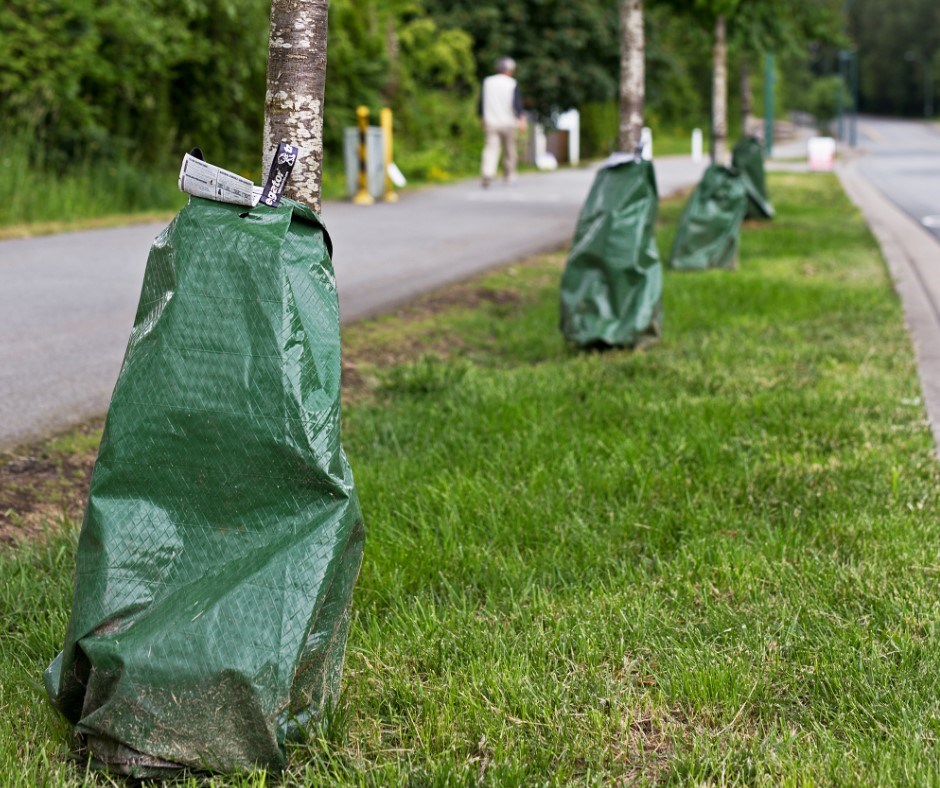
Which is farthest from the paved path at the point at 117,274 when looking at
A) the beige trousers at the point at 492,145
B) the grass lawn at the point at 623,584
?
the beige trousers at the point at 492,145

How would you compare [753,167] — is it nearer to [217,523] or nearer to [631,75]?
[631,75]

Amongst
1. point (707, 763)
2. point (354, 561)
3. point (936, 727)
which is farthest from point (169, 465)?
point (936, 727)

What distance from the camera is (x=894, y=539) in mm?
3363

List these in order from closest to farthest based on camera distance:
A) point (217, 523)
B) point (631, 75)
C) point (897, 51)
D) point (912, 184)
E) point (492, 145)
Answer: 1. point (217, 523)
2. point (631, 75)
3. point (492, 145)
4. point (912, 184)
5. point (897, 51)

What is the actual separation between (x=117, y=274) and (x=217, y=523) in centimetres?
701

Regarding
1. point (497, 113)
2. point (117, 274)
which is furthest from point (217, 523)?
point (497, 113)

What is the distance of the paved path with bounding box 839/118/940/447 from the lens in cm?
627

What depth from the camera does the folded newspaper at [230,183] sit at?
2.32 meters

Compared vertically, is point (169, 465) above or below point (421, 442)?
above

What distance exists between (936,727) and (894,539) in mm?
1043

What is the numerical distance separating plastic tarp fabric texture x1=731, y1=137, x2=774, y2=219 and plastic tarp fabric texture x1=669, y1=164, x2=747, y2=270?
132 inches

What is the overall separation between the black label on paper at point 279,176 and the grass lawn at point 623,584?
997 mm

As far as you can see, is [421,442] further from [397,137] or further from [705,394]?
[397,137]

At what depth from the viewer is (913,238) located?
511 inches
